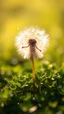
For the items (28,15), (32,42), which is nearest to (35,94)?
(32,42)

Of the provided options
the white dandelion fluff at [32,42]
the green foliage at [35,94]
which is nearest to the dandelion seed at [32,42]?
the white dandelion fluff at [32,42]

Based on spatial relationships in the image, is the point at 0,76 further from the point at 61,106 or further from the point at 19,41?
the point at 61,106

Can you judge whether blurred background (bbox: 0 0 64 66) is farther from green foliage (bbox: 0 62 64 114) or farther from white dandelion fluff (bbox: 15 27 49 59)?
green foliage (bbox: 0 62 64 114)

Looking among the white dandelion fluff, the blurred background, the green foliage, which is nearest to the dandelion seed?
the white dandelion fluff

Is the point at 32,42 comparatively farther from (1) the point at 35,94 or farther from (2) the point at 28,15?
(2) the point at 28,15

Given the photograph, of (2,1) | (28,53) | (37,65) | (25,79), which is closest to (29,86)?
(25,79)

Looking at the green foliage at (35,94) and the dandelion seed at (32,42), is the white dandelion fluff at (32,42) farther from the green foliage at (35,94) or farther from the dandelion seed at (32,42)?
the green foliage at (35,94)

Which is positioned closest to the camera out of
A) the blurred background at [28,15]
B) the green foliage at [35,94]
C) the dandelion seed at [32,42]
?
the green foliage at [35,94]
